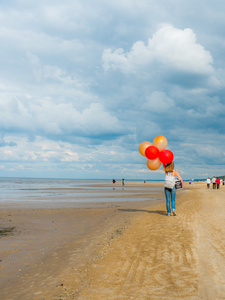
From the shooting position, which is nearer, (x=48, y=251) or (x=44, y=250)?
(x=48, y=251)

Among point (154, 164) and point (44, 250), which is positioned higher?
Result: point (154, 164)

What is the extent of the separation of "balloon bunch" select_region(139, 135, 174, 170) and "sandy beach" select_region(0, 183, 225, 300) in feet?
9.87

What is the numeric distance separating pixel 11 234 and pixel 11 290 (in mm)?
5015

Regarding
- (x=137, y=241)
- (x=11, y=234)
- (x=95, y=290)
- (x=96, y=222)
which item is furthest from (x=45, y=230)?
(x=95, y=290)

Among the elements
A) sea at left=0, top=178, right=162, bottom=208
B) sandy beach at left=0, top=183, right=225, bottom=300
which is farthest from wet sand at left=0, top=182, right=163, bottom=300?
sea at left=0, top=178, right=162, bottom=208

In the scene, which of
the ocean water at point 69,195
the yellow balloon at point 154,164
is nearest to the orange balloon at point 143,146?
the yellow balloon at point 154,164

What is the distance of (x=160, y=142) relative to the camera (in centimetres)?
1222

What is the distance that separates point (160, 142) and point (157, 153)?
0.56 metres

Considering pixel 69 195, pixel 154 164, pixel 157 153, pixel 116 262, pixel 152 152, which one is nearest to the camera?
pixel 116 262

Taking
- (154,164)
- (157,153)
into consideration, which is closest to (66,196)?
(154,164)

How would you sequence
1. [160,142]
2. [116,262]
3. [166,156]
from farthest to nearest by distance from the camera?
[160,142] < [166,156] < [116,262]

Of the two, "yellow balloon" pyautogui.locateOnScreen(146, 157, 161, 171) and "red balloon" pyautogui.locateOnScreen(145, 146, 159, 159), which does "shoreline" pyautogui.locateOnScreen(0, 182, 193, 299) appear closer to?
"yellow balloon" pyautogui.locateOnScreen(146, 157, 161, 171)

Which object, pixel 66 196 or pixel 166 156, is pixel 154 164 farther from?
pixel 66 196

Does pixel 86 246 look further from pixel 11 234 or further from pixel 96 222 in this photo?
pixel 96 222
